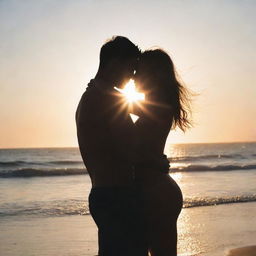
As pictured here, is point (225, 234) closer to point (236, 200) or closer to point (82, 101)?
point (236, 200)

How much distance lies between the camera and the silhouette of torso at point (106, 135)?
2428 millimetres

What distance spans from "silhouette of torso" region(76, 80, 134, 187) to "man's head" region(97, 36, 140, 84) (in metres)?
0.11

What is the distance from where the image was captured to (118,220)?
2461 mm

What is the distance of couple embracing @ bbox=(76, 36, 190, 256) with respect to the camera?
2443 millimetres

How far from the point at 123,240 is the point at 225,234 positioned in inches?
216

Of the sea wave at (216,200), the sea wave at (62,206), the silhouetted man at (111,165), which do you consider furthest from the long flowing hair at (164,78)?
the sea wave at (216,200)

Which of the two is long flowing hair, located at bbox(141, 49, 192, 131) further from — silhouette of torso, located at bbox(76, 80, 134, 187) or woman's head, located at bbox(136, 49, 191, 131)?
silhouette of torso, located at bbox(76, 80, 134, 187)

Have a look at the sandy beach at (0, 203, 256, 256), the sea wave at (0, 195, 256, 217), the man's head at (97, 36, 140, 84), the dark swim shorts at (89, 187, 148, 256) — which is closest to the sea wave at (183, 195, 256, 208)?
the sea wave at (0, 195, 256, 217)

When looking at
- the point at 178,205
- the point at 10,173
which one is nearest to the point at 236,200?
the point at 178,205

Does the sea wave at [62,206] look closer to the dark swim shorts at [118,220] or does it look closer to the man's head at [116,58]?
the dark swim shorts at [118,220]

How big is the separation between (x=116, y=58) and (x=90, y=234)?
552cm

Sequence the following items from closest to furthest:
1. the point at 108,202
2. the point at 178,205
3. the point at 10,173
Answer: the point at 108,202 < the point at 178,205 < the point at 10,173

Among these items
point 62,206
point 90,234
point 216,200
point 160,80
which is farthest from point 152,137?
point 216,200

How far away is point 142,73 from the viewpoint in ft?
9.48
